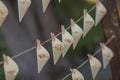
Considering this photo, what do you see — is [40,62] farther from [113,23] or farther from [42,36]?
[113,23]

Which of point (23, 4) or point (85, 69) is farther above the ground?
point (23, 4)

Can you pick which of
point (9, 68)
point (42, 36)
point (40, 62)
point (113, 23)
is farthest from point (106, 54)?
point (9, 68)

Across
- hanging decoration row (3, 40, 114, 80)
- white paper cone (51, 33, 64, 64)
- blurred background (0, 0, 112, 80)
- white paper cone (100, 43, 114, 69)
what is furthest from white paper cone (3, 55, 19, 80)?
white paper cone (100, 43, 114, 69)

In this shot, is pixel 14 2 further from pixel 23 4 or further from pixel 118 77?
pixel 118 77

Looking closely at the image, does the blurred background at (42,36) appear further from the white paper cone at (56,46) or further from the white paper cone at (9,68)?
the white paper cone at (9,68)

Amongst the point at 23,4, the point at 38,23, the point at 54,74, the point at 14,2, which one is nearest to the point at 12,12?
the point at 14,2

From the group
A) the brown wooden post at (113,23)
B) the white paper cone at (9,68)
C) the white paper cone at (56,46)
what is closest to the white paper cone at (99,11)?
the brown wooden post at (113,23)

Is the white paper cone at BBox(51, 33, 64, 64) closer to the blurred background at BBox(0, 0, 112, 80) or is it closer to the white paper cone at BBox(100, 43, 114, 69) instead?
the blurred background at BBox(0, 0, 112, 80)

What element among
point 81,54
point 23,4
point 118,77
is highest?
point 23,4
